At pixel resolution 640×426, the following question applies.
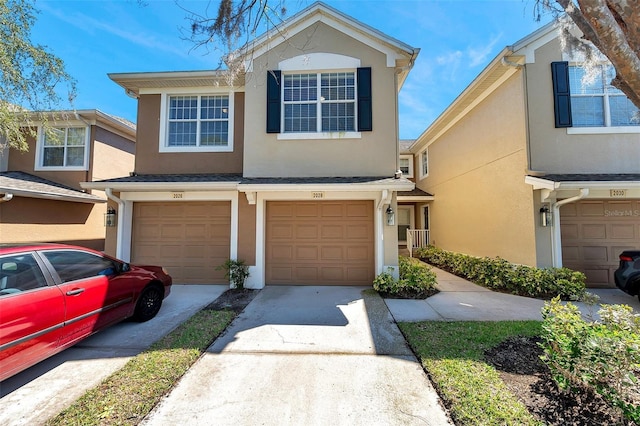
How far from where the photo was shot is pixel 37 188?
9641 millimetres

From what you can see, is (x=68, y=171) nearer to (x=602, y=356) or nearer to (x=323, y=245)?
(x=323, y=245)

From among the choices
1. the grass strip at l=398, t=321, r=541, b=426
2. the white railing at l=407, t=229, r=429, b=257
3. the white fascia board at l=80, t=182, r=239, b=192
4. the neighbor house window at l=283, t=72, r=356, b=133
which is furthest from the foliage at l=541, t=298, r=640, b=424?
the white railing at l=407, t=229, r=429, b=257

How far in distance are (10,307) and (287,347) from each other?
10.8 ft

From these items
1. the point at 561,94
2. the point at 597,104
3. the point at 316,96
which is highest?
the point at 316,96

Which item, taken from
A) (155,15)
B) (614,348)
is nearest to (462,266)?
(614,348)

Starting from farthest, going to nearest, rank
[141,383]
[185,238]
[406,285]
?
1. [185,238]
2. [406,285]
3. [141,383]

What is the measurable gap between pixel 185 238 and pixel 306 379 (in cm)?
634

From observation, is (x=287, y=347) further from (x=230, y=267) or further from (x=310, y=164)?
(x=310, y=164)

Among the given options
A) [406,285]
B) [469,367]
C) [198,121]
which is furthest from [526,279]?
[198,121]

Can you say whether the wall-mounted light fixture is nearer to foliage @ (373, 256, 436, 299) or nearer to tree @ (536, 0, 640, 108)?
foliage @ (373, 256, 436, 299)

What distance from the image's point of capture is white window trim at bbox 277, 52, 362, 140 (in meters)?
7.84

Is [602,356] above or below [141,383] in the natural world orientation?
above

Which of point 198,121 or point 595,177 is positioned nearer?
point 595,177

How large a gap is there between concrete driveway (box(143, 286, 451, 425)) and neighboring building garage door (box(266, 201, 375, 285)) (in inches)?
99.8
